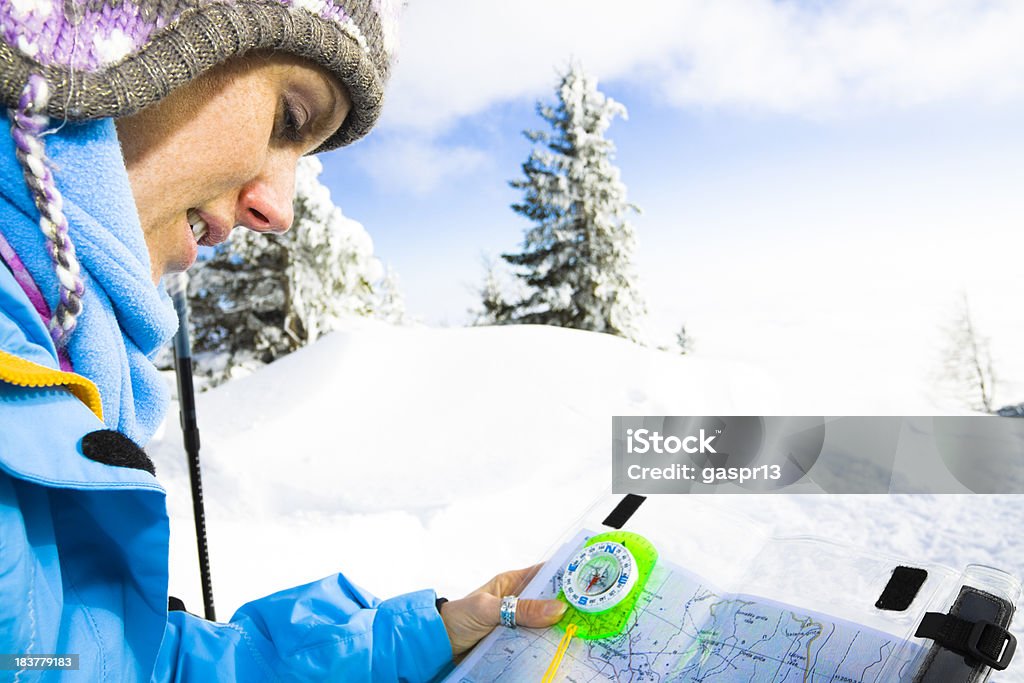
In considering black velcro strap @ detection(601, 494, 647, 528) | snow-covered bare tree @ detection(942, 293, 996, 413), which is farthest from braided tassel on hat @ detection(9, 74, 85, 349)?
snow-covered bare tree @ detection(942, 293, 996, 413)

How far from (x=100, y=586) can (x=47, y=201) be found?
0.58 meters

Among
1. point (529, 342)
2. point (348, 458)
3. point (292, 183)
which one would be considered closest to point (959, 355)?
point (529, 342)

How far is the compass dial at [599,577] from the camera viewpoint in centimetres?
120

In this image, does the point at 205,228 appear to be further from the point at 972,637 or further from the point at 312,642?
the point at 972,637

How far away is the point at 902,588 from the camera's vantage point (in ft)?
3.46

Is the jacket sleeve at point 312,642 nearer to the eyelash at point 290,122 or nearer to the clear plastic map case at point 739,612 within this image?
the clear plastic map case at point 739,612

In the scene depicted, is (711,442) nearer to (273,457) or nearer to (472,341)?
(273,457)

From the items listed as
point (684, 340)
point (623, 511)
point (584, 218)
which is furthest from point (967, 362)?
point (623, 511)

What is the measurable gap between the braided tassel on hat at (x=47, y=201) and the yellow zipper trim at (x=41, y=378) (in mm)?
73

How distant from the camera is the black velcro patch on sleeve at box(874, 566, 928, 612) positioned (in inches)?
40.6

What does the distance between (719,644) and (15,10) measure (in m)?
1.32

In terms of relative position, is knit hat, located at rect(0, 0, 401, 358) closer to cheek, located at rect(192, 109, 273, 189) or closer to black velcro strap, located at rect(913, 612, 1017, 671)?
cheek, located at rect(192, 109, 273, 189)

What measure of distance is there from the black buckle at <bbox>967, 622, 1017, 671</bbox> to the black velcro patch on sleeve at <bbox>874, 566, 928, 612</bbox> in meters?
0.13

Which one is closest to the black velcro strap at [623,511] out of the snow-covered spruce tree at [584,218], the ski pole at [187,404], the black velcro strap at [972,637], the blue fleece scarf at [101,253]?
the black velcro strap at [972,637]
